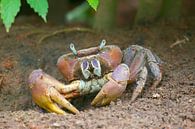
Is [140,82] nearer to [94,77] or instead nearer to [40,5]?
[94,77]

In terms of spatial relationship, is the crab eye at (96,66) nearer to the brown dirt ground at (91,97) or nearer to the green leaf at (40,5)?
the brown dirt ground at (91,97)

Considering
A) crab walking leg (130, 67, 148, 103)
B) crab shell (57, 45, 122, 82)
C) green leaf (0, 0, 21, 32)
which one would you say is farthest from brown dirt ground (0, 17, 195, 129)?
green leaf (0, 0, 21, 32)

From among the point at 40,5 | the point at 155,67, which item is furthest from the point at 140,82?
the point at 40,5

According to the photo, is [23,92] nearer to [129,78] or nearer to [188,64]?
[129,78]

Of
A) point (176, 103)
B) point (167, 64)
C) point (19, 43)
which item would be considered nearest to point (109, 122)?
point (176, 103)

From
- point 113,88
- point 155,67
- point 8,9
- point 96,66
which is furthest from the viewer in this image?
point 155,67

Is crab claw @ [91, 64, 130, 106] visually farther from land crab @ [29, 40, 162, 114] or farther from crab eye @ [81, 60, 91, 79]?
crab eye @ [81, 60, 91, 79]
